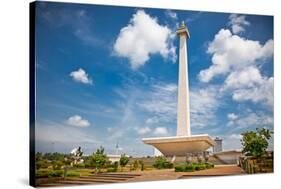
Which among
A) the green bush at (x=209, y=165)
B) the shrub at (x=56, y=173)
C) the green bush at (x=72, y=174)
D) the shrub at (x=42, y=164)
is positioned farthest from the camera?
the green bush at (x=209, y=165)

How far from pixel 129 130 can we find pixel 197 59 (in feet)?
6.32

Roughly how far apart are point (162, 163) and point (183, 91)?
139cm

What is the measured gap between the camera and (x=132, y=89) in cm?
1045

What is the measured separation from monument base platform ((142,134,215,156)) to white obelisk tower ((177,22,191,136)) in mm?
141

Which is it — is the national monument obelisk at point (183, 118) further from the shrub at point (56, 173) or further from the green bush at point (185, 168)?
the shrub at point (56, 173)

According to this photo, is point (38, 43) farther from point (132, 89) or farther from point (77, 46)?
point (132, 89)

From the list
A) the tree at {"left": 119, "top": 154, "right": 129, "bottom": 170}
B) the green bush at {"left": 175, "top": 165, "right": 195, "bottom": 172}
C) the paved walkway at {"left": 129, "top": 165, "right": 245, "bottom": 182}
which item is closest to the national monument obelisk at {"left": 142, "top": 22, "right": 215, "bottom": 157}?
the green bush at {"left": 175, "top": 165, "right": 195, "bottom": 172}

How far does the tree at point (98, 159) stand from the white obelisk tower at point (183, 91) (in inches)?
61.8

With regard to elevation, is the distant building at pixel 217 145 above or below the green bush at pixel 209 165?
above

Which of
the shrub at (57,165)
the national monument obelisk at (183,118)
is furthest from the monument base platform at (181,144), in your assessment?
the shrub at (57,165)

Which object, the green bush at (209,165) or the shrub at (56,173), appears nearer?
the shrub at (56,173)

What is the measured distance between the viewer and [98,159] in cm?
1011

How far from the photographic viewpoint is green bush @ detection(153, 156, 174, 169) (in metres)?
10.7

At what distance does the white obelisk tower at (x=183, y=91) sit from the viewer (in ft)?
35.5
